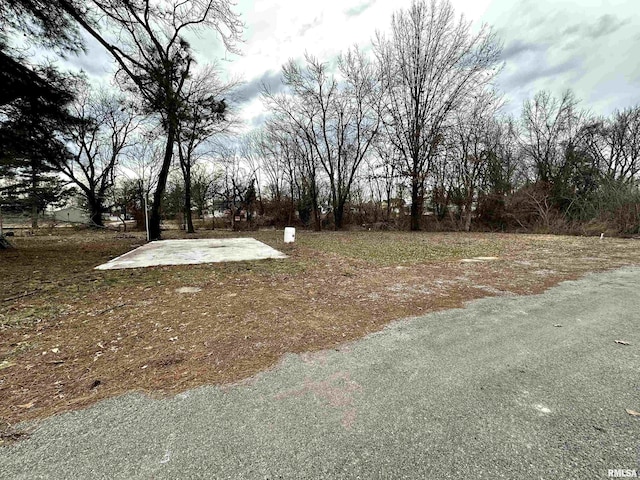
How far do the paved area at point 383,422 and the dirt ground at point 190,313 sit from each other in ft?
0.78

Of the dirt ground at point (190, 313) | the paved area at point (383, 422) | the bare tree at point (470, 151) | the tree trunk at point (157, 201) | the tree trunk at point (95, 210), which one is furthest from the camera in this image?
the tree trunk at point (95, 210)

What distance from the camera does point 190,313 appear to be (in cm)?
303

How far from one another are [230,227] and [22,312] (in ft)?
56.7

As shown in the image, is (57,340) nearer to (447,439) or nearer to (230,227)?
(447,439)

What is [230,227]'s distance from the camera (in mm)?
19922

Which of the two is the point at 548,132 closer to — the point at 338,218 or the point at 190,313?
the point at 338,218

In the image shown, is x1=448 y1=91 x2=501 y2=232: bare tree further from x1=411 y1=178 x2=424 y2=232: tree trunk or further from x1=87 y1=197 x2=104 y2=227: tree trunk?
x1=87 y1=197 x2=104 y2=227: tree trunk

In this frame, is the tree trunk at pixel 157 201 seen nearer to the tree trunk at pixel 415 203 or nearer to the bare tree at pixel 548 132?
the tree trunk at pixel 415 203

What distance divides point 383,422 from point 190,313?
2350 mm

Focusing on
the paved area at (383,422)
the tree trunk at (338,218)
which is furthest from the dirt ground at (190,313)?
the tree trunk at (338,218)

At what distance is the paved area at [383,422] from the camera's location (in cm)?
117

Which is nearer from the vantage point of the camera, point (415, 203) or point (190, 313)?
point (190, 313)

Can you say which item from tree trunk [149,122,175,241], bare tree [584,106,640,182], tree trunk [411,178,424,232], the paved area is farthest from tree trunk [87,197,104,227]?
bare tree [584,106,640,182]

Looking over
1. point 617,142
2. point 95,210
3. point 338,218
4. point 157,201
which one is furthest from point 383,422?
point 617,142
